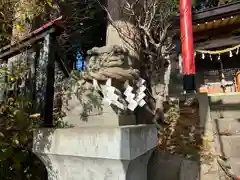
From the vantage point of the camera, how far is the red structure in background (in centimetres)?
617

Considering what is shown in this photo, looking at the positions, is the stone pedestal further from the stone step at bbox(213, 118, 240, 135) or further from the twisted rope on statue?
the stone step at bbox(213, 118, 240, 135)

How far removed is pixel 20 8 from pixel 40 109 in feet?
4.94

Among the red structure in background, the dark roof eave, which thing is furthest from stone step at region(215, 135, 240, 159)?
the dark roof eave

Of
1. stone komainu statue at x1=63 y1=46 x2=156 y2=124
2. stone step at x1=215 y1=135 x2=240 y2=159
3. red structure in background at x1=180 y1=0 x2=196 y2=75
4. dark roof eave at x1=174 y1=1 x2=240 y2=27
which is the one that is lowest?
stone step at x1=215 y1=135 x2=240 y2=159

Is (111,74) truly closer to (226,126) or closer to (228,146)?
(228,146)

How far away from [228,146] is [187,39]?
135 inches

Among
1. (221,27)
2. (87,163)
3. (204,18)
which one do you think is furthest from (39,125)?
(221,27)

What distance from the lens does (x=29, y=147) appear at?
2.99m

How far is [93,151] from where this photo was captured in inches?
82.5

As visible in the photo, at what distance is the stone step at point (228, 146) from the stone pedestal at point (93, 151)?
2.66 metres

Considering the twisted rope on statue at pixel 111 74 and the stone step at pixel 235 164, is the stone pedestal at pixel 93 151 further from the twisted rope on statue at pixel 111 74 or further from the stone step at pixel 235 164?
the stone step at pixel 235 164

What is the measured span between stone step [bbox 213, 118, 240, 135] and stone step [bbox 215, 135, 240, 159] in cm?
17

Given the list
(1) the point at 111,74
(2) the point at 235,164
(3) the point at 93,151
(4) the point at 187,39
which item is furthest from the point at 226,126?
(3) the point at 93,151

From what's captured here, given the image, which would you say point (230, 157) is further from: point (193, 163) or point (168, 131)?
point (168, 131)
